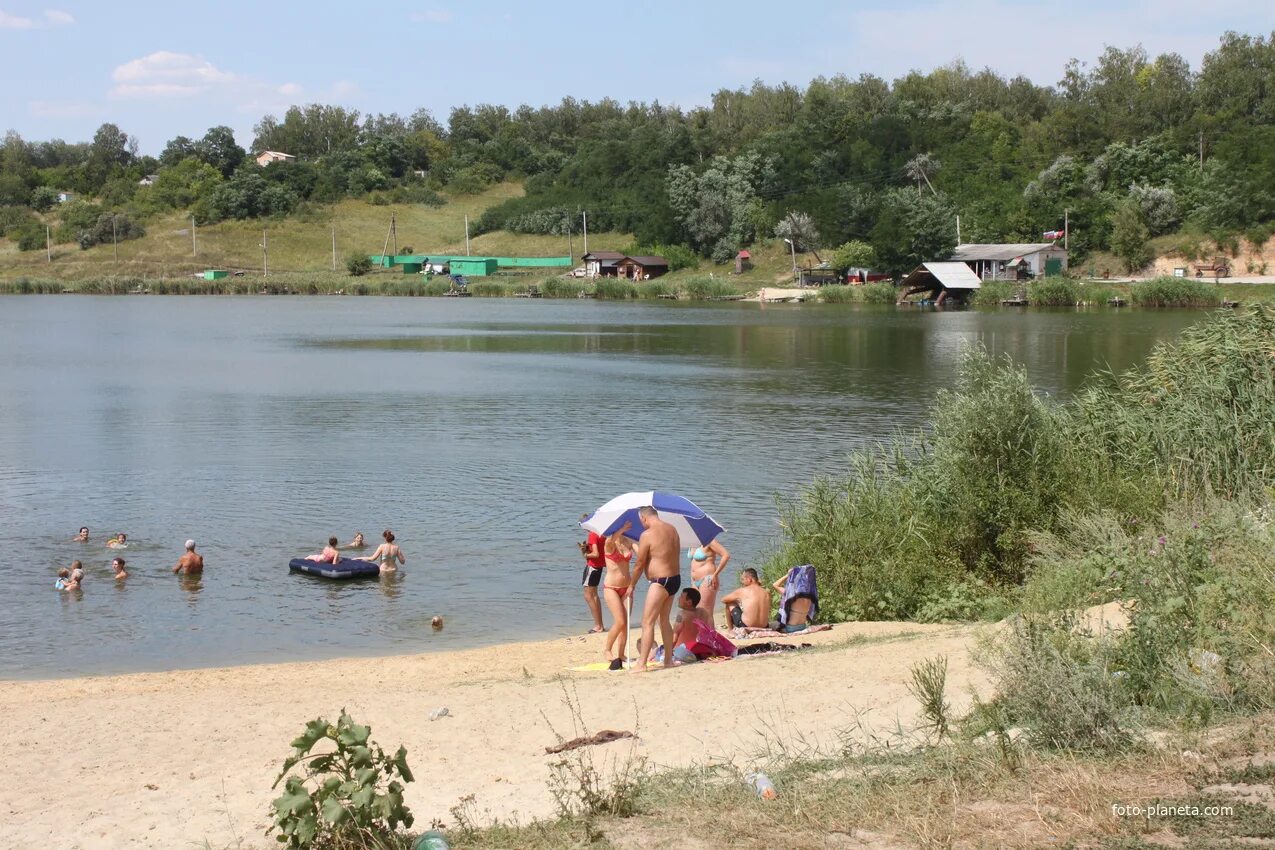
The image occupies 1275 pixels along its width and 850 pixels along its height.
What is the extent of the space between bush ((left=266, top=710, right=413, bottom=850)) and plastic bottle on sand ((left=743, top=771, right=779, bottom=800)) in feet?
7.15

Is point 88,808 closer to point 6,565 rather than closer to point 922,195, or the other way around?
point 6,565

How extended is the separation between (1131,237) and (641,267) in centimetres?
4407

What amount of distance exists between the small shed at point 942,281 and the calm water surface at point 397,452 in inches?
796

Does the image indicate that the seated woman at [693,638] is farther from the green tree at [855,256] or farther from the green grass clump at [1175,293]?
the green tree at [855,256]

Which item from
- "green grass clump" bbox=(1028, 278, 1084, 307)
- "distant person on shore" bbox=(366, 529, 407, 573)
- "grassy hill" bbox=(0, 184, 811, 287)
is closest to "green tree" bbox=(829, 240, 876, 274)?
"green grass clump" bbox=(1028, 278, 1084, 307)

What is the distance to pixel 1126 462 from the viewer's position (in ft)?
61.6

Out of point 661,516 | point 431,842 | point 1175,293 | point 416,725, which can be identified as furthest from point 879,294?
point 431,842

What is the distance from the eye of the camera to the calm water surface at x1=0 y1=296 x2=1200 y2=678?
19.0 m

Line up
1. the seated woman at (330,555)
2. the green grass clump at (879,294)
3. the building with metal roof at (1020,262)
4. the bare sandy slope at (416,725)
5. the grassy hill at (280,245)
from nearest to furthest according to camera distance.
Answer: the bare sandy slope at (416,725) < the seated woman at (330,555) < the building with metal roof at (1020,262) < the green grass clump at (879,294) < the grassy hill at (280,245)

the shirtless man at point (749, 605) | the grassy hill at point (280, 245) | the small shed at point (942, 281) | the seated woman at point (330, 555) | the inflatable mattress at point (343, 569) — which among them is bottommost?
the inflatable mattress at point (343, 569)

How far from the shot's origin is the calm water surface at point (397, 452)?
1902 centimetres

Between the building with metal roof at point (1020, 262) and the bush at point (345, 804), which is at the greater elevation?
the building with metal roof at point (1020, 262)

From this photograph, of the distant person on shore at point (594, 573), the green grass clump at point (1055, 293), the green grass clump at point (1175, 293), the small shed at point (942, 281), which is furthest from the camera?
the small shed at point (942, 281)

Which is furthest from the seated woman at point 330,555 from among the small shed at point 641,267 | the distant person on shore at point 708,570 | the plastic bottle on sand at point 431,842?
the small shed at point 641,267
